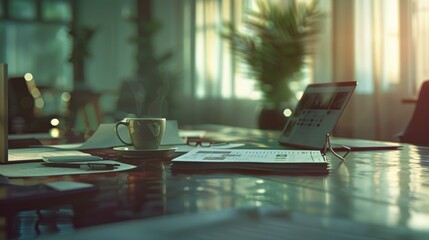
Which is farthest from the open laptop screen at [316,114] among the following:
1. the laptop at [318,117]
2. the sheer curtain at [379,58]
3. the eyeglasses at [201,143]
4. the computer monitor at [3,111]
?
the sheer curtain at [379,58]

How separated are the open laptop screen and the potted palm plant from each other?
2.68 metres

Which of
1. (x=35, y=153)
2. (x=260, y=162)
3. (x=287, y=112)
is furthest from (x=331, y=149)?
(x=287, y=112)

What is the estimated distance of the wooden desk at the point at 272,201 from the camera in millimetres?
565

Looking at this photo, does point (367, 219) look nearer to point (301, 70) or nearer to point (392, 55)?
point (392, 55)

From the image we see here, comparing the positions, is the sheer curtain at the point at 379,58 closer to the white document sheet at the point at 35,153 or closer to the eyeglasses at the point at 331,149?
the eyeglasses at the point at 331,149

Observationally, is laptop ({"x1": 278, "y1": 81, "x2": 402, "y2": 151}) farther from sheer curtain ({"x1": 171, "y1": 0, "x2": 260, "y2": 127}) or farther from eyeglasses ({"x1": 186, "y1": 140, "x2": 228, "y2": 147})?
sheer curtain ({"x1": 171, "y1": 0, "x2": 260, "y2": 127})

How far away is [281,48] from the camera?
4.27 m

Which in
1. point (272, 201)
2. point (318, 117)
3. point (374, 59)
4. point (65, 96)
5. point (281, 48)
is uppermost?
point (281, 48)

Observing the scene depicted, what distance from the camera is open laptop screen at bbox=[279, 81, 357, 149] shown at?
1.37m

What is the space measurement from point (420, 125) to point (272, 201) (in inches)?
71.2

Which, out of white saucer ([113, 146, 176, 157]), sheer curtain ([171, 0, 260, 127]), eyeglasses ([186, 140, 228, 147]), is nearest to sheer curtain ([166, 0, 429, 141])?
sheer curtain ([171, 0, 260, 127])

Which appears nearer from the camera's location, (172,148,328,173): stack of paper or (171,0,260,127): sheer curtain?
(172,148,328,173): stack of paper

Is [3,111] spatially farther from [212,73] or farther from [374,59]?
[212,73]

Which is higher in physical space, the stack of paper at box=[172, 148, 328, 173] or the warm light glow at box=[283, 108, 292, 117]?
the warm light glow at box=[283, 108, 292, 117]
